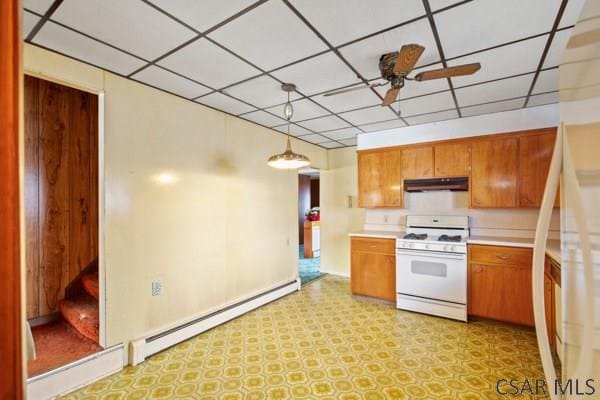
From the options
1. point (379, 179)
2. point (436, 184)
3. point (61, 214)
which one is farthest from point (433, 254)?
point (61, 214)

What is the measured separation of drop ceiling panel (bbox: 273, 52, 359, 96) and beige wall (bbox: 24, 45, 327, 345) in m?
1.20

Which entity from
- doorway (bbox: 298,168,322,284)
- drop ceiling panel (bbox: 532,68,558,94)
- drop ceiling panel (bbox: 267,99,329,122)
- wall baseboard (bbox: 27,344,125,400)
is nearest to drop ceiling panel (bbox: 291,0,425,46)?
drop ceiling panel (bbox: 267,99,329,122)

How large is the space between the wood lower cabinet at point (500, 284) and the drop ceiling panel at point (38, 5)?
4.08m

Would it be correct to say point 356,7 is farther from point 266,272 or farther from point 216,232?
point 266,272

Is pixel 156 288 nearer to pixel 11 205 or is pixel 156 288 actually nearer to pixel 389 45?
pixel 11 205

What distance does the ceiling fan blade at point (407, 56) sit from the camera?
62.5 inches

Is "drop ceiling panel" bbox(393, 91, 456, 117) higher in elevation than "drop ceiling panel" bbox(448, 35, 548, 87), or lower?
lower

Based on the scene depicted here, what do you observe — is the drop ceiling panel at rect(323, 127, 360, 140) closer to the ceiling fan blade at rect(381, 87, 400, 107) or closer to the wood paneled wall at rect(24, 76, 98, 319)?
the ceiling fan blade at rect(381, 87, 400, 107)

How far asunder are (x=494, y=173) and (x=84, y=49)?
4200mm

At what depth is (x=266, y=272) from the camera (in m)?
3.91

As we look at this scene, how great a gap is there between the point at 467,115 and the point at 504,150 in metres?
0.61

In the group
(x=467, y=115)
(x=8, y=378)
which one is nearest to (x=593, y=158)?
(x=8, y=378)

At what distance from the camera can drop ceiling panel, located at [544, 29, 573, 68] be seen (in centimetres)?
179

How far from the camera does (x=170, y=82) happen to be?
252 cm
